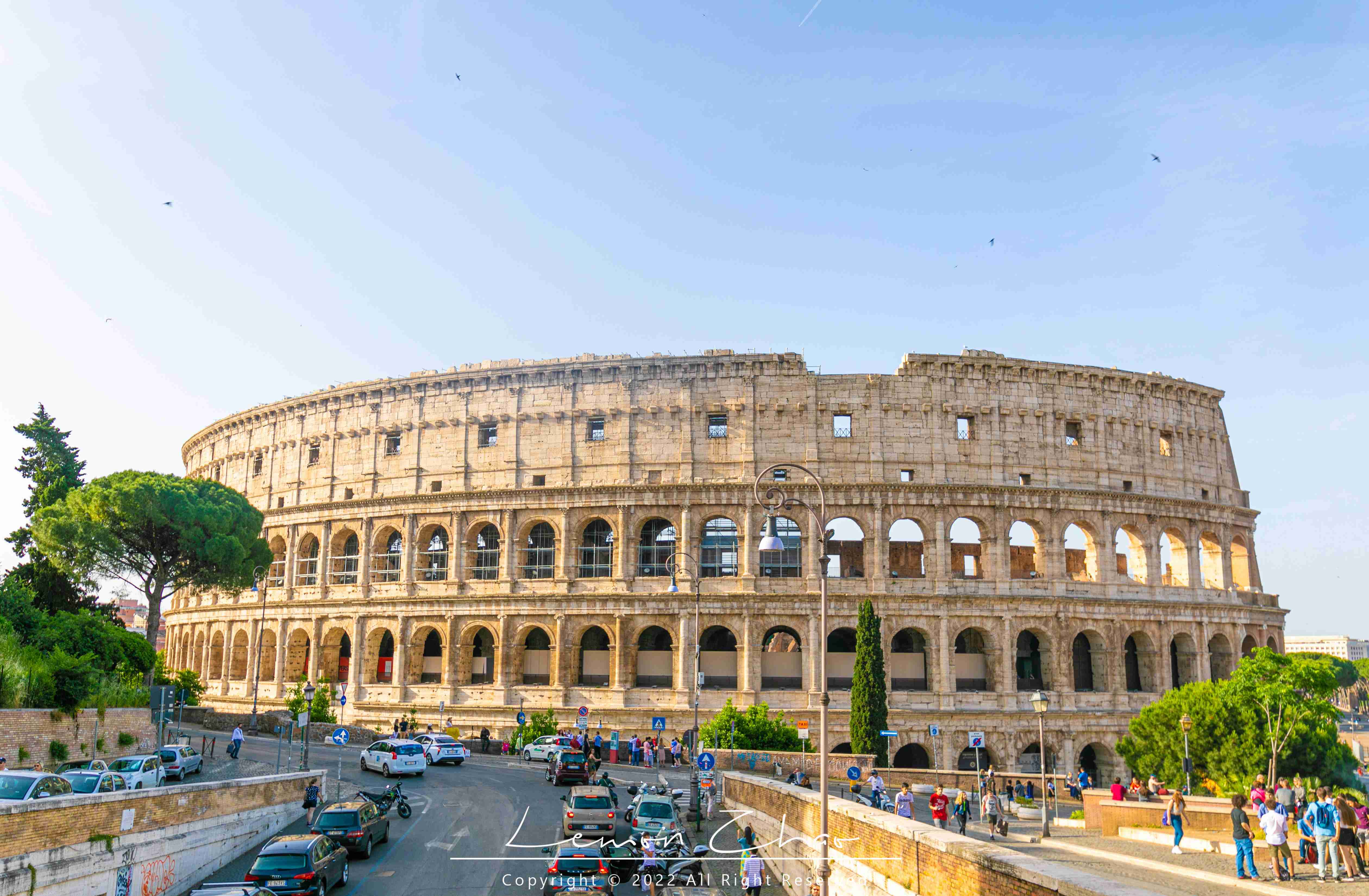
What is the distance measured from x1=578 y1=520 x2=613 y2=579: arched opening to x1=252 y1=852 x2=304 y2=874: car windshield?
32124 mm

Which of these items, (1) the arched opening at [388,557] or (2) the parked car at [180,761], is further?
(1) the arched opening at [388,557]

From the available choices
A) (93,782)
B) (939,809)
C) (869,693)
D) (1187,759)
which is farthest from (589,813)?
(1187,759)

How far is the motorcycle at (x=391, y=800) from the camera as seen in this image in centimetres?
2500

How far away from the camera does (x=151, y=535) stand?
48906 millimetres

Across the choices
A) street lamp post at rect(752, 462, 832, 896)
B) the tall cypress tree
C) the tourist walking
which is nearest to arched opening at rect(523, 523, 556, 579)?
the tall cypress tree

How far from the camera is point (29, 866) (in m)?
15.9

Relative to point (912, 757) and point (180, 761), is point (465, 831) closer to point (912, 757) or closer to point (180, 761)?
point (180, 761)

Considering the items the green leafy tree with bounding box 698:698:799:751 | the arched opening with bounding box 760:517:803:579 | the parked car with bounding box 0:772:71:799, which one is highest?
the arched opening with bounding box 760:517:803:579

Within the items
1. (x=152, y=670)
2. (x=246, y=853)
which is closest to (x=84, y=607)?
(x=152, y=670)

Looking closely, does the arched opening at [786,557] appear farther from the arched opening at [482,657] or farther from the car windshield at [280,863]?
the car windshield at [280,863]

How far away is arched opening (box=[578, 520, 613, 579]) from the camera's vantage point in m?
50.2

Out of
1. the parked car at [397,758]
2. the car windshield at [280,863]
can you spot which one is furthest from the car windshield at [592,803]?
the parked car at [397,758]

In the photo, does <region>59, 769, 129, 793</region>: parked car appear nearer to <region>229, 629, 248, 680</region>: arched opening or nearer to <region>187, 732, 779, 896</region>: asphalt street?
<region>187, 732, 779, 896</region>: asphalt street

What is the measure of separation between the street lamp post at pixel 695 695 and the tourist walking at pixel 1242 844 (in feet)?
43.3
